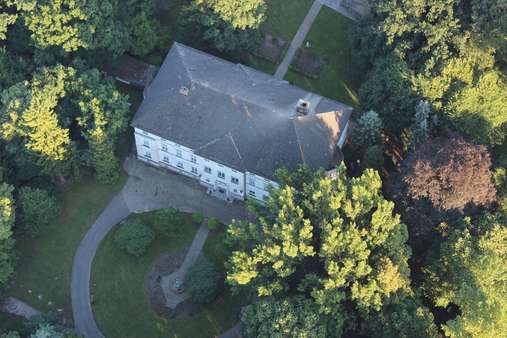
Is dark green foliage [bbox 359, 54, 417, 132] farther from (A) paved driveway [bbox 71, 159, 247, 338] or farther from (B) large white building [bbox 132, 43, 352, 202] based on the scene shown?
(A) paved driveway [bbox 71, 159, 247, 338]

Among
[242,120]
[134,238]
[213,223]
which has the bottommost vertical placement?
[134,238]

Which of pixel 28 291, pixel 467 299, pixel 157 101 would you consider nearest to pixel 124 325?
pixel 28 291

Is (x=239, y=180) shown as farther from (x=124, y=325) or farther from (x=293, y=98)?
(x=124, y=325)

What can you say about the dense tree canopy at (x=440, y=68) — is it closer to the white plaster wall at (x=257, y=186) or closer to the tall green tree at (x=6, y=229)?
the white plaster wall at (x=257, y=186)

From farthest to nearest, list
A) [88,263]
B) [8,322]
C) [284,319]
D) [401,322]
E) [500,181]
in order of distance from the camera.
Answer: [88,263] → [500,181] → [8,322] → [401,322] → [284,319]

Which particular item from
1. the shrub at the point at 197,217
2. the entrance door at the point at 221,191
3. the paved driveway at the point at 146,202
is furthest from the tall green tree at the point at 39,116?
the entrance door at the point at 221,191

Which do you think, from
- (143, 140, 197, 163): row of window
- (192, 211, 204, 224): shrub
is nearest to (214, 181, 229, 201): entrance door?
(192, 211, 204, 224): shrub

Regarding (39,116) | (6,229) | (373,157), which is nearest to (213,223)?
(373,157)

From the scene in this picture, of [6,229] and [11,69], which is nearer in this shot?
[6,229]

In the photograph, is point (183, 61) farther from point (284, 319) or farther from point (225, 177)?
point (284, 319)
